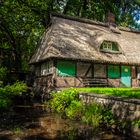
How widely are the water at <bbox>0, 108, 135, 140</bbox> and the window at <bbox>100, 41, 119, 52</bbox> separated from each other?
44.0 feet

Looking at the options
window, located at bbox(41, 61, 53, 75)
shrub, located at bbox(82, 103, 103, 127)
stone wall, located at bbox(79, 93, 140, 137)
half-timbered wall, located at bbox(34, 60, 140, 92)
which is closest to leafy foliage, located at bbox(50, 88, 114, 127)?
shrub, located at bbox(82, 103, 103, 127)

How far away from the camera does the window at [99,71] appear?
25.7 m

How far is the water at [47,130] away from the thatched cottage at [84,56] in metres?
8.74

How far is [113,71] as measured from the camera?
26922 millimetres

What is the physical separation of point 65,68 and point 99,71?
12.6ft

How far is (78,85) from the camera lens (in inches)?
957

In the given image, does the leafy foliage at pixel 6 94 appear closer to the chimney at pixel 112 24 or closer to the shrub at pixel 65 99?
the shrub at pixel 65 99

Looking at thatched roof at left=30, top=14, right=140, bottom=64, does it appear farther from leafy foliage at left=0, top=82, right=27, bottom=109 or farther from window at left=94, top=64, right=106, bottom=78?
leafy foliage at left=0, top=82, right=27, bottom=109

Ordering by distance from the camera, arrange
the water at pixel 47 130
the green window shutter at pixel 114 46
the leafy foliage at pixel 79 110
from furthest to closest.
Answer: the green window shutter at pixel 114 46 < the leafy foliage at pixel 79 110 < the water at pixel 47 130

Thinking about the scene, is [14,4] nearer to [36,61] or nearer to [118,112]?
[36,61]

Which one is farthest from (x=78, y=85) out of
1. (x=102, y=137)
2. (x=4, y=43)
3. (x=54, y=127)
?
(x=4, y=43)

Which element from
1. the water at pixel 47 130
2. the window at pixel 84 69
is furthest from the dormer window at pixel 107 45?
the water at pixel 47 130

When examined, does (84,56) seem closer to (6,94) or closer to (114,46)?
(114,46)

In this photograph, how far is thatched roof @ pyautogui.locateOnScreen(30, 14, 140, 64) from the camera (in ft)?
78.8
